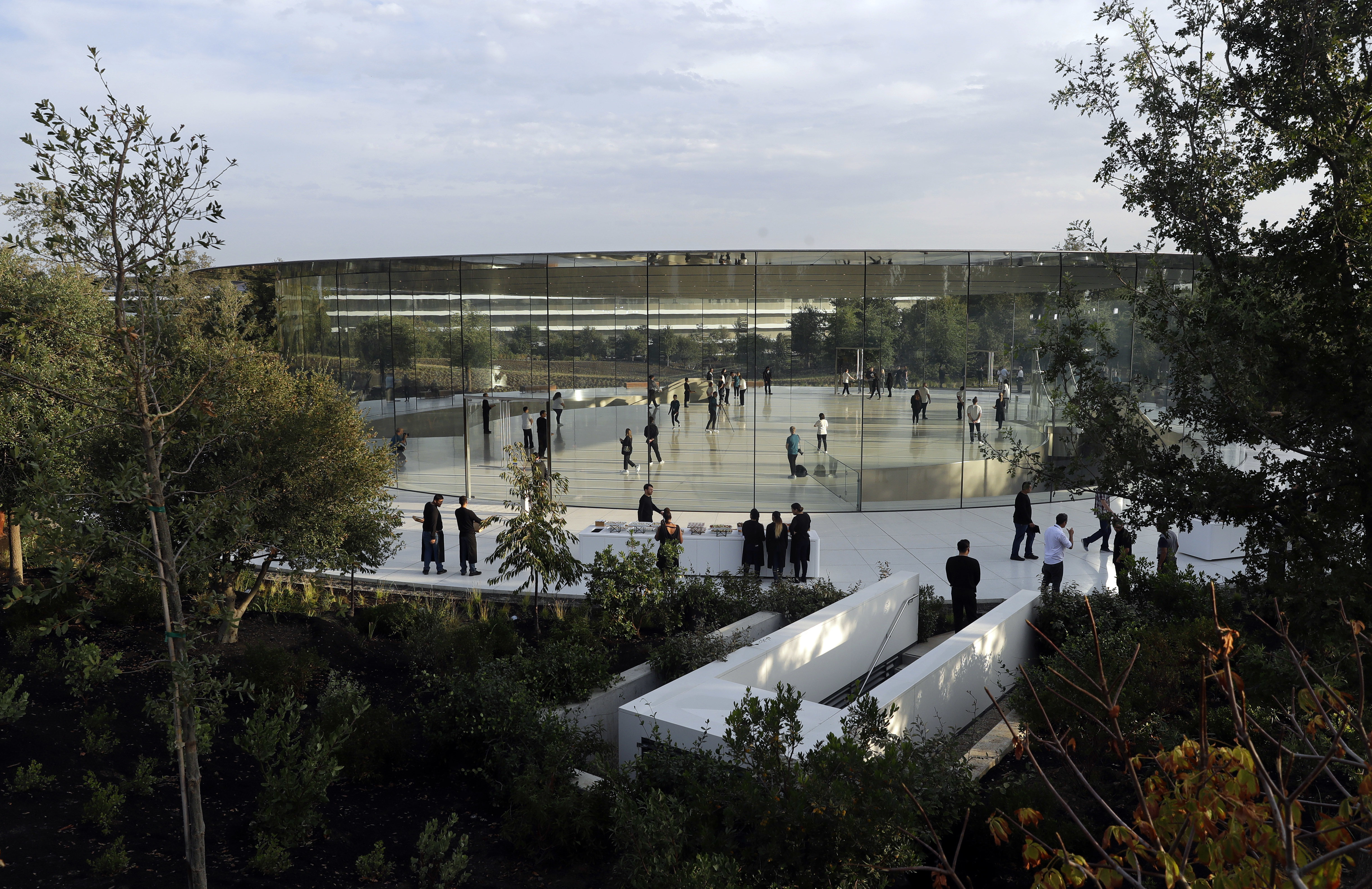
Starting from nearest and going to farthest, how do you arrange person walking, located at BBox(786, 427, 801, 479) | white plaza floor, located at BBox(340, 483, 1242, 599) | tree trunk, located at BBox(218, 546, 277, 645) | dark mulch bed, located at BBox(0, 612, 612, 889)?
dark mulch bed, located at BBox(0, 612, 612, 889) < tree trunk, located at BBox(218, 546, 277, 645) < white plaza floor, located at BBox(340, 483, 1242, 599) < person walking, located at BBox(786, 427, 801, 479)

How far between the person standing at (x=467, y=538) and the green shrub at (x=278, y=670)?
474cm

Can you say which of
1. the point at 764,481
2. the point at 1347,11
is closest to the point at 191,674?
the point at 1347,11

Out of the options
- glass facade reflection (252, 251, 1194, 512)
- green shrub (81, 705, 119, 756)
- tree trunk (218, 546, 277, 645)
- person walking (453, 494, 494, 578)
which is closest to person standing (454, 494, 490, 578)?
person walking (453, 494, 494, 578)

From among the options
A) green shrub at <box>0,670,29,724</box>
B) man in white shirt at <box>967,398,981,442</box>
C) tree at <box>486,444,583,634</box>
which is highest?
man in white shirt at <box>967,398,981,442</box>

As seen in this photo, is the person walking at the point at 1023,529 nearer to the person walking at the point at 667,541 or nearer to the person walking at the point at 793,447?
the person walking at the point at 793,447

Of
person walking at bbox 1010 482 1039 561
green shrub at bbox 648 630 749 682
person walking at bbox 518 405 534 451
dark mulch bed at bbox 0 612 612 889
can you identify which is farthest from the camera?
person walking at bbox 518 405 534 451

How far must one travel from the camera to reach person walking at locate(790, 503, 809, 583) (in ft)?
44.9

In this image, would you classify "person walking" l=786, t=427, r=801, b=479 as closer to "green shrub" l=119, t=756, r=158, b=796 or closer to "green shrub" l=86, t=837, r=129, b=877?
"green shrub" l=119, t=756, r=158, b=796

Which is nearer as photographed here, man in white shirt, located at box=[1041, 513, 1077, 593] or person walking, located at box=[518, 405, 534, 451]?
man in white shirt, located at box=[1041, 513, 1077, 593]

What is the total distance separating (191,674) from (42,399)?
24.3ft

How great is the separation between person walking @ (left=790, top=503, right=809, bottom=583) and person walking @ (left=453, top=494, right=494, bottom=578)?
5070mm

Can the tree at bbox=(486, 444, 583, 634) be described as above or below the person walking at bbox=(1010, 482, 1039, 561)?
above

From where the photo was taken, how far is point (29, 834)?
18.3 feet

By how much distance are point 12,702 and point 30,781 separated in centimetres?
84
